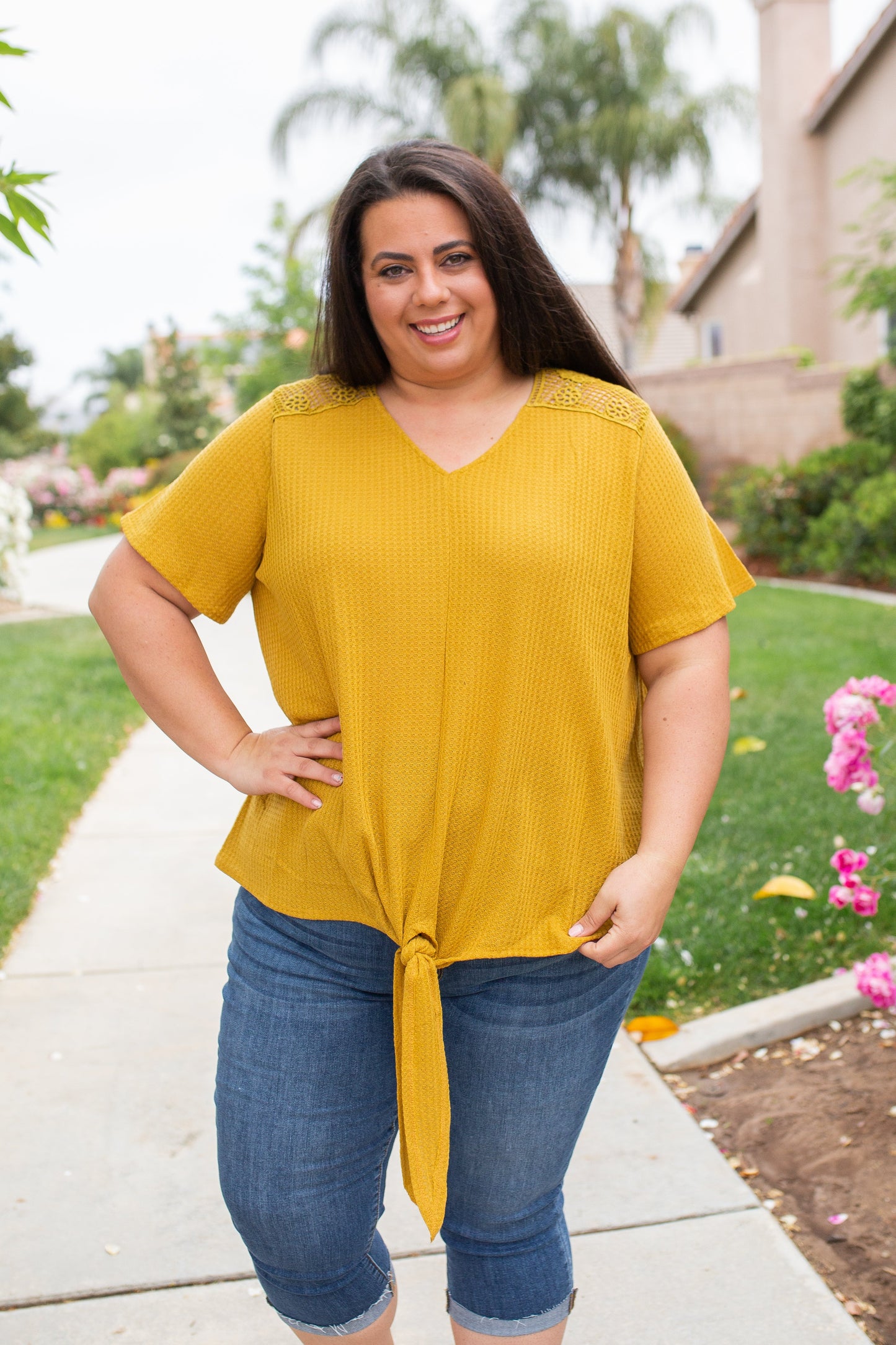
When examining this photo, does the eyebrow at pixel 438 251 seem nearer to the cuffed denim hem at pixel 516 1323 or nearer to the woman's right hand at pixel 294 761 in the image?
the woman's right hand at pixel 294 761

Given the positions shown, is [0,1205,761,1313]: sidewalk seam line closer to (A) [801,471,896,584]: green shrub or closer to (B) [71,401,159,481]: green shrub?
(A) [801,471,896,584]: green shrub

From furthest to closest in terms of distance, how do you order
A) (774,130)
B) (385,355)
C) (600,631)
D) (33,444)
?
(33,444) → (774,130) → (385,355) → (600,631)

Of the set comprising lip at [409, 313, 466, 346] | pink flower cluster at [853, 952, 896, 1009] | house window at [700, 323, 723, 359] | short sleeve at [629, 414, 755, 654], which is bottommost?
house window at [700, 323, 723, 359]

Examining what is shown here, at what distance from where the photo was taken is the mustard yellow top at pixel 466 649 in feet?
5.46

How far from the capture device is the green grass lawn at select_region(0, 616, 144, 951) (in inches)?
184

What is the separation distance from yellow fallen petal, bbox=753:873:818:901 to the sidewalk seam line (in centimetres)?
154

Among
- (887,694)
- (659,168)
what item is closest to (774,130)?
(659,168)

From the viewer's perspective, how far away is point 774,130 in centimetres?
1917

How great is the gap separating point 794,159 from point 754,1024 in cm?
1831

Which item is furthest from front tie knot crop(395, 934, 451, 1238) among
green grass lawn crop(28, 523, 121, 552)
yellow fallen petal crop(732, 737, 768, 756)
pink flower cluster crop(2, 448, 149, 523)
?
pink flower cluster crop(2, 448, 149, 523)

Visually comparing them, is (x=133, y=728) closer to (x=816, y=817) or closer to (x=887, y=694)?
(x=816, y=817)

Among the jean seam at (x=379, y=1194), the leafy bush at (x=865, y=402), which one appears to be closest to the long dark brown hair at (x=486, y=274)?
the jean seam at (x=379, y=1194)

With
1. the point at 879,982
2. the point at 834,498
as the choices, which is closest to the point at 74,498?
the point at 834,498

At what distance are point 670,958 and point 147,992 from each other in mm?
1522
